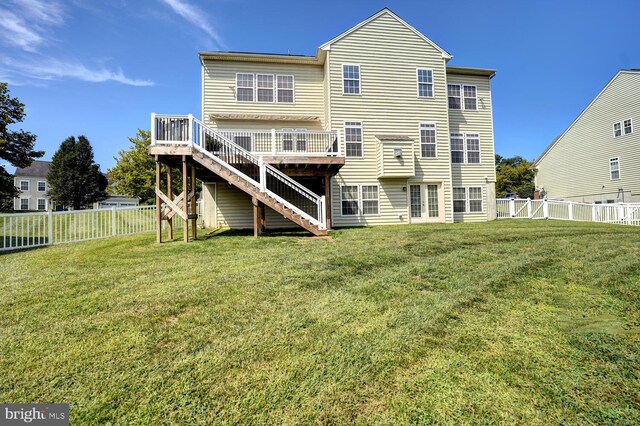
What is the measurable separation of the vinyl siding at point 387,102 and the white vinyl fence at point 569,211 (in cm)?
505

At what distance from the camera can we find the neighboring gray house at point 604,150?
18250 millimetres

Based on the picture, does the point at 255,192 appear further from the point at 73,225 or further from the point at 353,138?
the point at 73,225

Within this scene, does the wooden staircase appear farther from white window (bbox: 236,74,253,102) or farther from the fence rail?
white window (bbox: 236,74,253,102)

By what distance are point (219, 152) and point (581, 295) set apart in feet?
31.1

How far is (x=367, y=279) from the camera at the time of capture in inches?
186

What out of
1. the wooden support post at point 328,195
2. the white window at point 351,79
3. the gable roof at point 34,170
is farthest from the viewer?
the gable roof at point 34,170

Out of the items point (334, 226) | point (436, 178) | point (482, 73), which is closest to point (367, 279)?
point (334, 226)

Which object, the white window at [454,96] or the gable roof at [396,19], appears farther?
the white window at [454,96]

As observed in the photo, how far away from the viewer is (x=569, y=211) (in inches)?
609

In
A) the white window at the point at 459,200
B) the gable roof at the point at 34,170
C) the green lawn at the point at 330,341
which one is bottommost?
the green lawn at the point at 330,341

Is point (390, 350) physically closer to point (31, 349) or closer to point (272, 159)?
point (31, 349)

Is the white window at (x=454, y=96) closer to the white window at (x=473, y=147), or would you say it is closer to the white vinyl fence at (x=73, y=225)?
the white window at (x=473, y=147)

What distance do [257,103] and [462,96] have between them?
1080cm

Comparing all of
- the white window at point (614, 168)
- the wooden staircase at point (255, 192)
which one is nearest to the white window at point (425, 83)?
the wooden staircase at point (255, 192)
